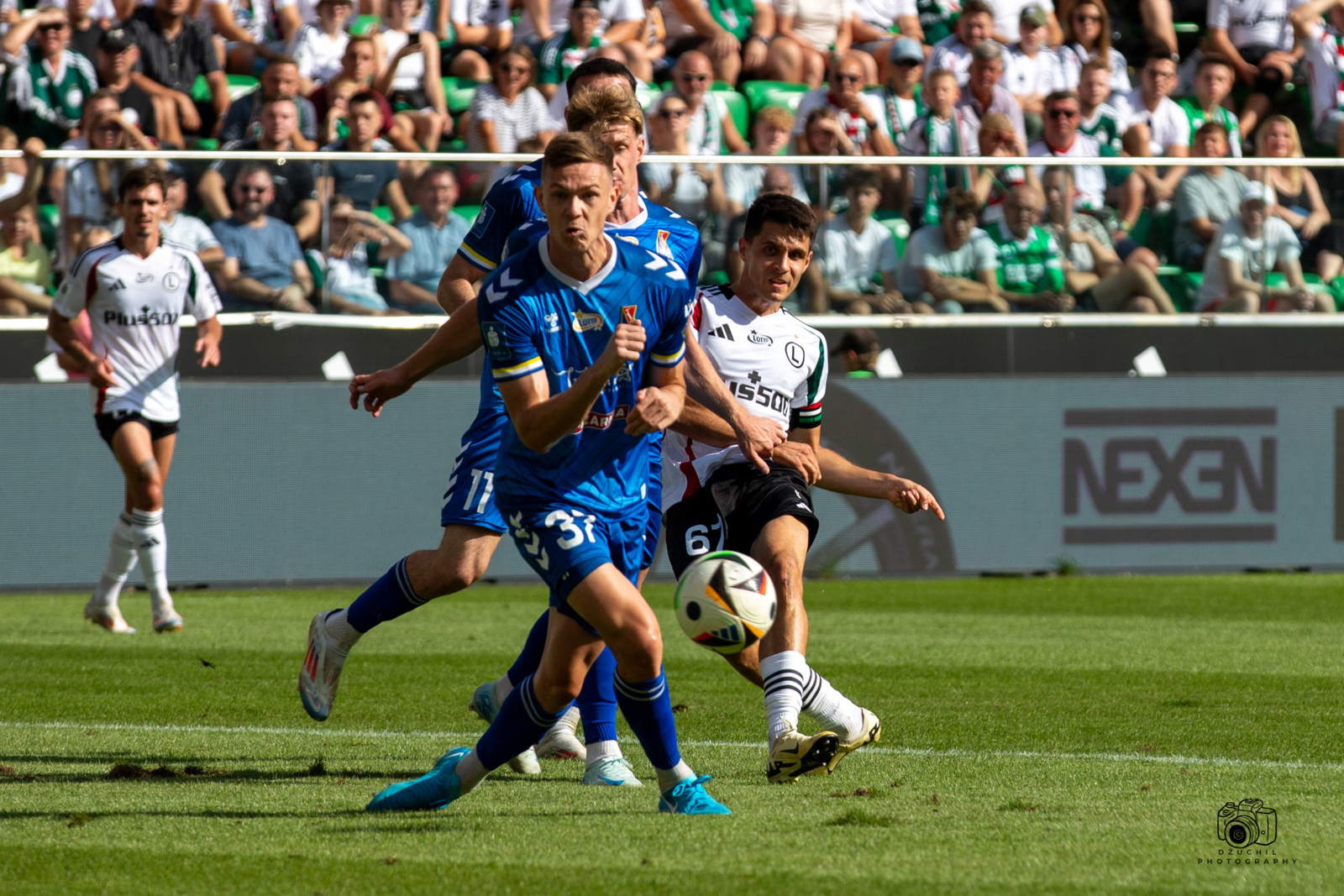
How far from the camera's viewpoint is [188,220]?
11844 mm

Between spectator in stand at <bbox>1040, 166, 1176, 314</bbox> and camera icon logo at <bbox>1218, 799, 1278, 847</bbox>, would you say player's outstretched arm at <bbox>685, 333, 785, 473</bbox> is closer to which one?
camera icon logo at <bbox>1218, 799, 1278, 847</bbox>

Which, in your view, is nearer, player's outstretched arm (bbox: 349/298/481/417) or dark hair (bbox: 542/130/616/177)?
dark hair (bbox: 542/130/616/177)

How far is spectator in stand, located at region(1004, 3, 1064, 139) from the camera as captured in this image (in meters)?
16.0

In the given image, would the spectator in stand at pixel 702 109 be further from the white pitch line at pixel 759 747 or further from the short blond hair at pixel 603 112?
the short blond hair at pixel 603 112

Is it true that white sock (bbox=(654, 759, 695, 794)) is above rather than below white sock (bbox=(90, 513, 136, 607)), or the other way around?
above

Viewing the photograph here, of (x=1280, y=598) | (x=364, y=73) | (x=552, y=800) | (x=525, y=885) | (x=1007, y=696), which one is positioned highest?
(x=364, y=73)

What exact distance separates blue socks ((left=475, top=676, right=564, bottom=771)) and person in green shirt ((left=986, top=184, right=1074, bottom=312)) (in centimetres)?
911

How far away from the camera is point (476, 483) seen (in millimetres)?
6051

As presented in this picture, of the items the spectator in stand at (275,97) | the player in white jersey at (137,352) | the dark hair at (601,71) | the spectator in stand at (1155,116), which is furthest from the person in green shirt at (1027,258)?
the dark hair at (601,71)

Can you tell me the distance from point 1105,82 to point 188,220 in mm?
8225

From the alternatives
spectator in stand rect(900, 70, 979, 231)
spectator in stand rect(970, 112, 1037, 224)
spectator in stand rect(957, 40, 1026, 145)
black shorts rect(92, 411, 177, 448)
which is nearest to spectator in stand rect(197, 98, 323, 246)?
black shorts rect(92, 411, 177, 448)

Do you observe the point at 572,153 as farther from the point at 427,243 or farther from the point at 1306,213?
the point at 1306,213

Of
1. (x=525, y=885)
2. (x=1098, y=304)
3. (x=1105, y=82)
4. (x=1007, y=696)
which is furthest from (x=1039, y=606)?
(x=525, y=885)

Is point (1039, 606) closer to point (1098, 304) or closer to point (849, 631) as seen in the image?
point (849, 631)
